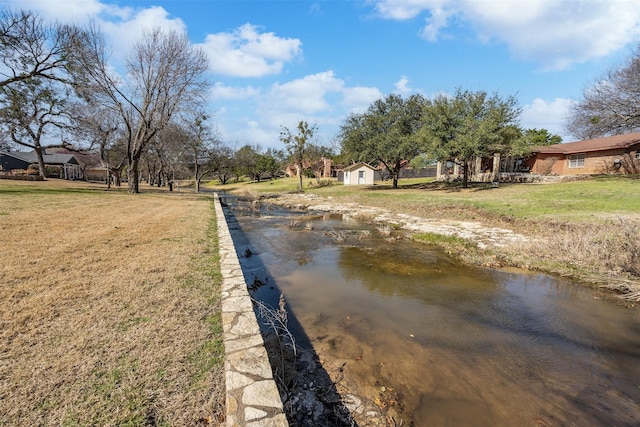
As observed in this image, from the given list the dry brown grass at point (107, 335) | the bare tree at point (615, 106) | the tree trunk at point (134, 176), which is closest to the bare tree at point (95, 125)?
the tree trunk at point (134, 176)

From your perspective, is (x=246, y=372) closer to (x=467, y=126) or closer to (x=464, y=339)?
(x=464, y=339)

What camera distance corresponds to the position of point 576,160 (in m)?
26.5

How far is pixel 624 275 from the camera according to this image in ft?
19.3

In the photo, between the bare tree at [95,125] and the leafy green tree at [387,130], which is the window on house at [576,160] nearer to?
the leafy green tree at [387,130]

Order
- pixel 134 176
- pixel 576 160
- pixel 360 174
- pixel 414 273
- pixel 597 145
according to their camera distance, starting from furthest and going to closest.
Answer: pixel 360 174 < pixel 576 160 < pixel 597 145 < pixel 134 176 < pixel 414 273

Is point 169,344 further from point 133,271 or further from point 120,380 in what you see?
point 133,271

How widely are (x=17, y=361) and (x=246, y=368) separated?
198 cm

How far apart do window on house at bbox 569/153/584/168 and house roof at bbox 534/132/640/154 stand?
2.24 feet

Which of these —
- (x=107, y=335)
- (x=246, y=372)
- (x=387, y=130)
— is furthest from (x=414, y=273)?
(x=387, y=130)

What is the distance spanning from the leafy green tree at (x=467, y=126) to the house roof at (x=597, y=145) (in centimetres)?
718

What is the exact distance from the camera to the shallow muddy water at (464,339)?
2.94 metres

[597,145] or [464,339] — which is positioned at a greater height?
[597,145]

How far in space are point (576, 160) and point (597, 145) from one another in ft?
5.87

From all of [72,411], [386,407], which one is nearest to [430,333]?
[386,407]
